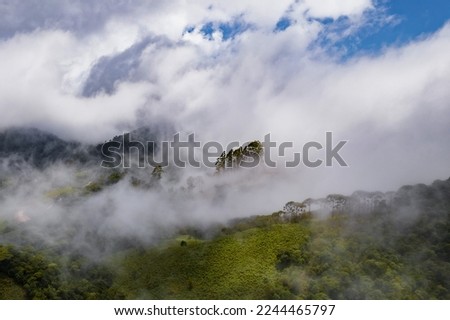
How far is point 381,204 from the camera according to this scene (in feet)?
244

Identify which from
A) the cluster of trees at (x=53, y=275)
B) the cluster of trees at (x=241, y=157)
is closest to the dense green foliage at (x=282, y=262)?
the cluster of trees at (x=53, y=275)

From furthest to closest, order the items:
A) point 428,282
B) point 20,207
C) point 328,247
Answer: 1. point 20,207
2. point 328,247
3. point 428,282

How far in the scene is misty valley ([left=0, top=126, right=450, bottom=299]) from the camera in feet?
182

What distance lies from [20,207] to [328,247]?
10618 centimetres

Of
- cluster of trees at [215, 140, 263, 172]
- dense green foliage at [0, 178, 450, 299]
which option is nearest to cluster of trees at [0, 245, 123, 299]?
dense green foliage at [0, 178, 450, 299]

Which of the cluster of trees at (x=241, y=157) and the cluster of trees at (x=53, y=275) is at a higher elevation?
the cluster of trees at (x=241, y=157)

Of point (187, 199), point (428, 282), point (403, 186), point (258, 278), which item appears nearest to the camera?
point (428, 282)

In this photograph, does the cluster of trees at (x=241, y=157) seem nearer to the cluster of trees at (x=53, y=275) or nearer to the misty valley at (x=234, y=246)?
the misty valley at (x=234, y=246)

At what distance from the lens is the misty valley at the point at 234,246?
55.5 m

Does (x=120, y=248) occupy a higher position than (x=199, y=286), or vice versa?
(x=120, y=248)

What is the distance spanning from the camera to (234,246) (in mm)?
71875
